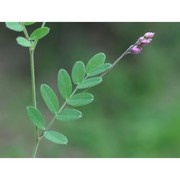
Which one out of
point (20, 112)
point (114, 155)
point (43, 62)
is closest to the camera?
point (114, 155)

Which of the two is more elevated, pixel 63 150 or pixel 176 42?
pixel 176 42

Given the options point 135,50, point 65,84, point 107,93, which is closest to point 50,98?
point 65,84

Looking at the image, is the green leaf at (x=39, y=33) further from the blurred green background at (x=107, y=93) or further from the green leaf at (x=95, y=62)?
the blurred green background at (x=107, y=93)

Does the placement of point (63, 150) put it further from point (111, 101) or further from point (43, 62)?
point (43, 62)

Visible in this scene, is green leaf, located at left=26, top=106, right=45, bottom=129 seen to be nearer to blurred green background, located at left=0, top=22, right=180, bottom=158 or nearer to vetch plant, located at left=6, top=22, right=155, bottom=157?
vetch plant, located at left=6, top=22, right=155, bottom=157

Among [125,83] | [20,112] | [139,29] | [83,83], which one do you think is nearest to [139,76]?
[125,83]

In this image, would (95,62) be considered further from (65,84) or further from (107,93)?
(107,93)
